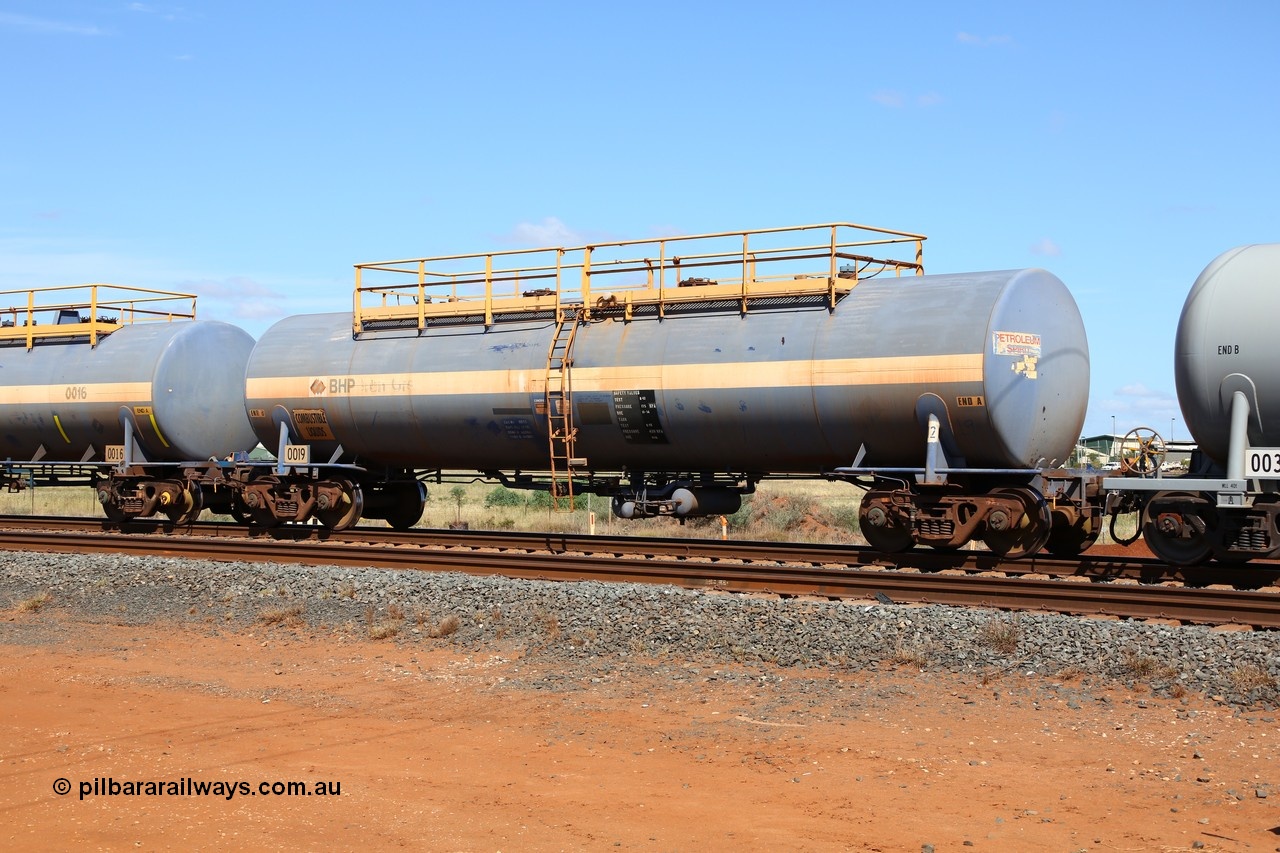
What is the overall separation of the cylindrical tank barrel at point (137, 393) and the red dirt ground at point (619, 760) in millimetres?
11328

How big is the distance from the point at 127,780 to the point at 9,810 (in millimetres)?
772

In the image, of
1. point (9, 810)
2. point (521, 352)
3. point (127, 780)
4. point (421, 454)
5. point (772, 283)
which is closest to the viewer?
point (9, 810)

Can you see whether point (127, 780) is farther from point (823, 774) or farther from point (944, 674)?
point (944, 674)

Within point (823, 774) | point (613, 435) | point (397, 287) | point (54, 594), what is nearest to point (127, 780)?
point (823, 774)

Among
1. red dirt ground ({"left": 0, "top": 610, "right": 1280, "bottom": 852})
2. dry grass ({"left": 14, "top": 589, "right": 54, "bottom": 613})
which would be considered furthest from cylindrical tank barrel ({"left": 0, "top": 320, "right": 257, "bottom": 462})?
red dirt ground ({"left": 0, "top": 610, "right": 1280, "bottom": 852})

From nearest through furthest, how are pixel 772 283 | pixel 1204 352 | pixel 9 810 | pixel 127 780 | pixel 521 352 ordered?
pixel 9 810
pixel 127 780
pixel 1204 352
pixel 772 283
pixel 521 352

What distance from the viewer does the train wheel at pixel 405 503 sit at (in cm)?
2323

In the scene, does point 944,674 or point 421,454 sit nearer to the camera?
point 944,674

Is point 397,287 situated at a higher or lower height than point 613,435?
higher

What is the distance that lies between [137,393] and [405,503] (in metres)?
5.30

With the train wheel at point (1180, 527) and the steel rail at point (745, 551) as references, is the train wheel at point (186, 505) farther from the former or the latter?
the train wheel at point (1180, 527)

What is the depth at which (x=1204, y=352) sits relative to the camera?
14672 millimetres

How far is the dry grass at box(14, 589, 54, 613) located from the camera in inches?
632

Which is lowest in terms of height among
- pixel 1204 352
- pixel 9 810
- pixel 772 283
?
pixel 9 810
